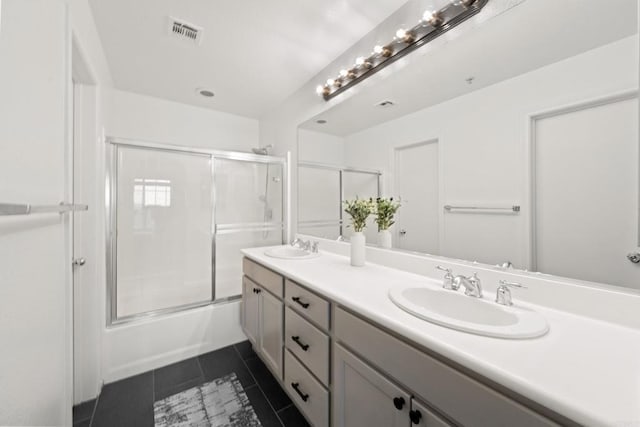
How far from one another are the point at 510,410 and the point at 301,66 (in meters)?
2.25

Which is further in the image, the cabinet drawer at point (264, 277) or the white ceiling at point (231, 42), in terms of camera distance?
the cabinet drawer at point (264, 277)

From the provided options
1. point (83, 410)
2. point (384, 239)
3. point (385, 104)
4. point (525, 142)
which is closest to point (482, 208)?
point (525, 142)

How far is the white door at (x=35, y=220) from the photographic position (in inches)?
25.3

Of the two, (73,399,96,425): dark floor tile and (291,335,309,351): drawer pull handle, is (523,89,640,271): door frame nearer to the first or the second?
(291,335,309,351): drawer pull handle

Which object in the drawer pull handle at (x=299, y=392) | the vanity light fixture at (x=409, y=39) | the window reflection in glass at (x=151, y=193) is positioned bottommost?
the drawer pull handle at (x=299, y=392)

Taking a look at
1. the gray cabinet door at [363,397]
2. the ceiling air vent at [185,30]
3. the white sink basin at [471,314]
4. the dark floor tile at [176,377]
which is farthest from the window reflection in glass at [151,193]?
the white sink basin at [471,314]

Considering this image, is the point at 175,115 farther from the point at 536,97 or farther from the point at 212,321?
the point at 536,97

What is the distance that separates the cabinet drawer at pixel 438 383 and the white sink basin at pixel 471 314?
0.13 m

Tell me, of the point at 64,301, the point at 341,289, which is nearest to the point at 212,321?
the point at 64,301

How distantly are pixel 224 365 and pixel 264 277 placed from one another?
0.89 m

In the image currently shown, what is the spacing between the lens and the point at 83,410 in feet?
4.97

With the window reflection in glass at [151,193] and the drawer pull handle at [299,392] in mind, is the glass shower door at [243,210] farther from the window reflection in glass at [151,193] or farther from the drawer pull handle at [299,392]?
the drawer pull handle at [299,392]

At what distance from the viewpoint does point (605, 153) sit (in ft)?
2.69

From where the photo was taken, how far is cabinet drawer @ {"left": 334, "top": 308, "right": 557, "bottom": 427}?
0.57 meters
